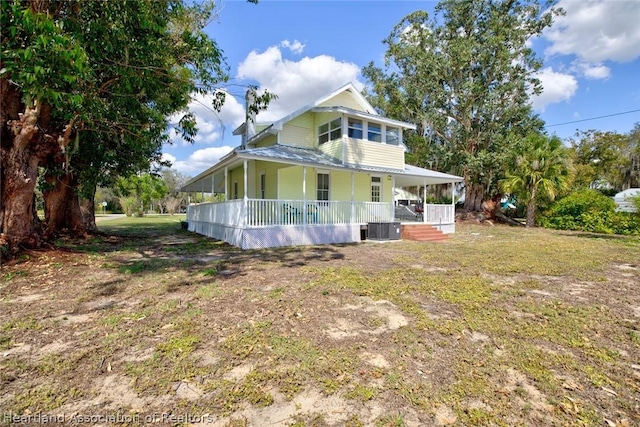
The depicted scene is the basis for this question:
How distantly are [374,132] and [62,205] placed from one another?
48.6 ft

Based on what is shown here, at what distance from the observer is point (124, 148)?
1265 centimetres

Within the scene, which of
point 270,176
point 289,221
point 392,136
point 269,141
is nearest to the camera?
point 289,221

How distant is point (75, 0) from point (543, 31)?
2929 centimetres

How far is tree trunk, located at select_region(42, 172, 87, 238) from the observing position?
1228 centimetres

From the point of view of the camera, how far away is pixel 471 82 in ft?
74.6

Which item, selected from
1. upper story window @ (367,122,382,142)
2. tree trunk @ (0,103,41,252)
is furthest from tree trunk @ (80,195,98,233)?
upper story window @ (367,122,382,142)

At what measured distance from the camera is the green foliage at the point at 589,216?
17031mm

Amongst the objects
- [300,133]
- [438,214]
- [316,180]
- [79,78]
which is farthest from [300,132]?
[79,78]

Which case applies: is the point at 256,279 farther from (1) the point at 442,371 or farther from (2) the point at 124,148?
(2) the point at 124,148

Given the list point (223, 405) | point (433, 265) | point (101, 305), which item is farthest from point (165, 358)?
point (433, 265)

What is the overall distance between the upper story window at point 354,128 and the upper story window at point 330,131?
0.47 metres

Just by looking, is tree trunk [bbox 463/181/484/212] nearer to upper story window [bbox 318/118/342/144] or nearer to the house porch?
the house porch

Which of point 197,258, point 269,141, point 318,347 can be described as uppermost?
point 269,141

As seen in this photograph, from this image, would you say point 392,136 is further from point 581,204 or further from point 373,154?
→ point 581,204
